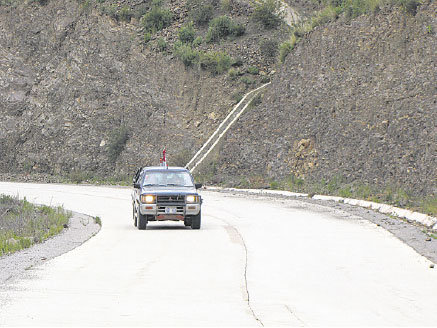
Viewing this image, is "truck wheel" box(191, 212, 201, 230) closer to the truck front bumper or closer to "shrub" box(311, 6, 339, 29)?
the truck front bumper

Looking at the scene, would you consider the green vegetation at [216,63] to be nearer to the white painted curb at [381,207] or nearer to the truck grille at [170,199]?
the white painted curb at [381,207]

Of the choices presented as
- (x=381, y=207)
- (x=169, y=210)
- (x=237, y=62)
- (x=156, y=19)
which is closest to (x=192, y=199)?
(x=169, y=210)

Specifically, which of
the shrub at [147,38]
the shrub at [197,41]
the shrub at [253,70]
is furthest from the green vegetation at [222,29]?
the shrub at [253,70]

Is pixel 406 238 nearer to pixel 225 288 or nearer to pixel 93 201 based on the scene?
pixel 225 288

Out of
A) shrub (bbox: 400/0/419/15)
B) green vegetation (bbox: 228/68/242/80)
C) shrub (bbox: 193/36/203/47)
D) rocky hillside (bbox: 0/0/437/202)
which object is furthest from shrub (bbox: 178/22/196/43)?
shrub (bbox: 400/0/419/15)

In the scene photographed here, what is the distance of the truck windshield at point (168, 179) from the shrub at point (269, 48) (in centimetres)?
3794

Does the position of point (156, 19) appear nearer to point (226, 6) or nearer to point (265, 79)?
point (226, 6)

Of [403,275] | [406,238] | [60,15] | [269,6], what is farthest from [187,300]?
[60,15]

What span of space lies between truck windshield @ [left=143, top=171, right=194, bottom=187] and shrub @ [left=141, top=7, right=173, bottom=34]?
148 ft

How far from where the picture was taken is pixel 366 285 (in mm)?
11398

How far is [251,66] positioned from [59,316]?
51.7 meters

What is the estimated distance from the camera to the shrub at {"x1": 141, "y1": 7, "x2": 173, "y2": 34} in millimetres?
67188

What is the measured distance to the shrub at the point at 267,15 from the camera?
64.4 meters

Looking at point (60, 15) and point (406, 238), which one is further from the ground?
point (60, 15)
